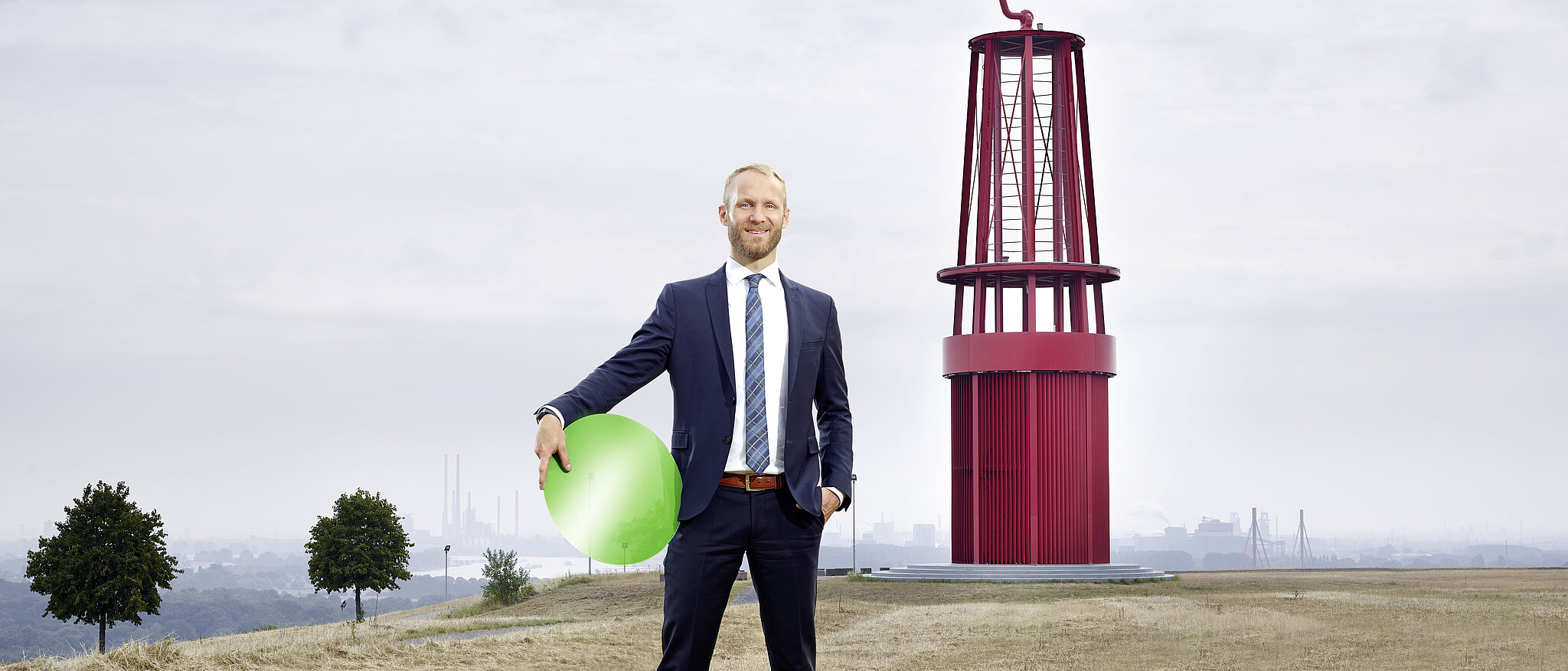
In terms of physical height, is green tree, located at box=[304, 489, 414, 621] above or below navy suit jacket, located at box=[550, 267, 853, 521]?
below

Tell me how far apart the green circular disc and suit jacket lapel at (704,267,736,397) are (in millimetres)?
378

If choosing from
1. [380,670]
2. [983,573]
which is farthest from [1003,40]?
[380,670]

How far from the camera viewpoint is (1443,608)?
26.5 metres

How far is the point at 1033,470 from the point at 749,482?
3808 cm

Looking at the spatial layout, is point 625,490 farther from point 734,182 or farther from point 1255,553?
point 1255,553

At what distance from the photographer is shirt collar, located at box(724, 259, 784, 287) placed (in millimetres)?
5875

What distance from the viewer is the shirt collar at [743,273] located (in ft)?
19.3

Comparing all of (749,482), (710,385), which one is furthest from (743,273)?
(749,482)

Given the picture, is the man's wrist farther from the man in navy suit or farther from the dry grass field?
the dry grass field

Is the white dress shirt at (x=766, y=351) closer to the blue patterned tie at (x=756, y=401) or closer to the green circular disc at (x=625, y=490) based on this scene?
the blue patterned tie at (x=756, y=401)

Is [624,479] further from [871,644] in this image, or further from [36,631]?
[36,631]

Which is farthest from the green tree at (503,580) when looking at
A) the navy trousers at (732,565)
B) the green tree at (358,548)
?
the navy trousers at (732,565)

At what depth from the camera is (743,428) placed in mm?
5629

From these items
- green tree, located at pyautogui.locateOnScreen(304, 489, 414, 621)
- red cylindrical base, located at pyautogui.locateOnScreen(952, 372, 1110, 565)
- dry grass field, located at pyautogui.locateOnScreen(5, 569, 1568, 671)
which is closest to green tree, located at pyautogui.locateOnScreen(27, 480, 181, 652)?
green tree, located at pyautogui.locateOnScreen(304, 489, 414, 621)
